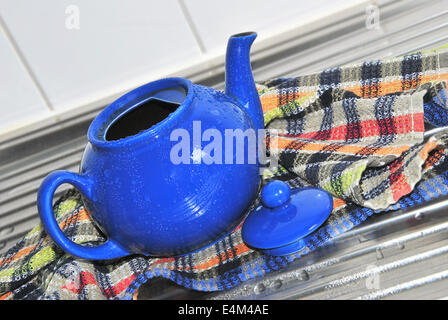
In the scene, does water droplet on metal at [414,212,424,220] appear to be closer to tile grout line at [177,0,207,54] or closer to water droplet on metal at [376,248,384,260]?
water droplet on metal at [376,248,384,260]

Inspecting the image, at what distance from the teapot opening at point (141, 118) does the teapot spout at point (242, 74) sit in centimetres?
6

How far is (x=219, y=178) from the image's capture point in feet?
1.47

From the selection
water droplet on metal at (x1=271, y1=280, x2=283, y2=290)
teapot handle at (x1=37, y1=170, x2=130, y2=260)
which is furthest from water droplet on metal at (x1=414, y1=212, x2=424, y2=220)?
teapot handle at (x1=37, y1=170, x2=130, y2=260)

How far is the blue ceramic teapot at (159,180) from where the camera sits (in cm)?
43

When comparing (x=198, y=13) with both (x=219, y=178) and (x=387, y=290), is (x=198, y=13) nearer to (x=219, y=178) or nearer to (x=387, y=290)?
(x=219, y=178)

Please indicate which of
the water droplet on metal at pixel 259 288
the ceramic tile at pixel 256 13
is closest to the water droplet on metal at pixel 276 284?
the water droplet on metal at pixel 259 288

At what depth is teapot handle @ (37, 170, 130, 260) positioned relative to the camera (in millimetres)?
440

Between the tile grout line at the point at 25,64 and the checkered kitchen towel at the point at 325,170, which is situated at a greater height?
the tile grout line at the point at 25,64

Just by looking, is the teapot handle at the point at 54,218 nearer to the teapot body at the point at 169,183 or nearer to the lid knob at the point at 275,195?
the teapot body at the point at 169,183

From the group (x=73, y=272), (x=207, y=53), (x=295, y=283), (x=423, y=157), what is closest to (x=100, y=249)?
(x=73, y=272)

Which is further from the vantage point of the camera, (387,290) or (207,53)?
(207,53)

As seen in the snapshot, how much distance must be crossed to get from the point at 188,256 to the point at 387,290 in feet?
0.61

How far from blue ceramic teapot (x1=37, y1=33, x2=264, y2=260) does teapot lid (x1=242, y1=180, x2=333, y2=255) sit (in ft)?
0.07
